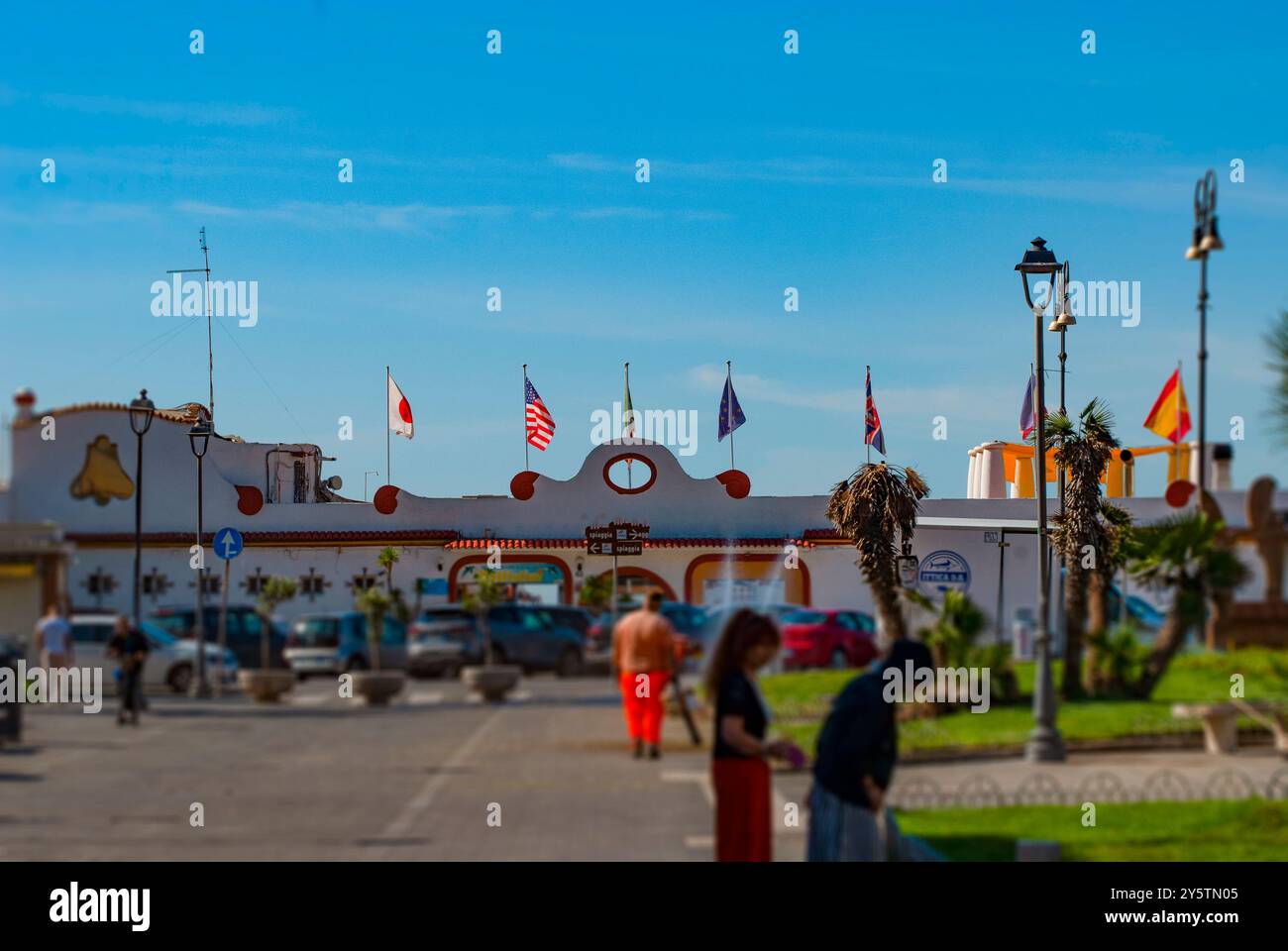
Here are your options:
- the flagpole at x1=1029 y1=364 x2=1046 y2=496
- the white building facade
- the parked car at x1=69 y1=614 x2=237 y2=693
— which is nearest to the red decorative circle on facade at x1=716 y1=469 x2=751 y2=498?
the white building facade

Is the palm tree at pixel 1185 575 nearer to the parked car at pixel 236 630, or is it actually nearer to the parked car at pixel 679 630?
the parked car at pixel 679 630

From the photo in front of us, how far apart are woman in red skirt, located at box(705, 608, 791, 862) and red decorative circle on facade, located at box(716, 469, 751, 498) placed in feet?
7.75

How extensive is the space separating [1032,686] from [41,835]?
13.7 feet

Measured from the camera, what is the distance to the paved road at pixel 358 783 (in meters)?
6.43

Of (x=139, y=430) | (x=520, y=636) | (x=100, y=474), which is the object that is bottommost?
(x=520, y=636)

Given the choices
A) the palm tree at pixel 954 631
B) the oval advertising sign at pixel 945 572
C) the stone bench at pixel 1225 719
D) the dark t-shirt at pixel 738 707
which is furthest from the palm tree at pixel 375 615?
the stone bench at pixel 1225 719

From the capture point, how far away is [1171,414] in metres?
7.90

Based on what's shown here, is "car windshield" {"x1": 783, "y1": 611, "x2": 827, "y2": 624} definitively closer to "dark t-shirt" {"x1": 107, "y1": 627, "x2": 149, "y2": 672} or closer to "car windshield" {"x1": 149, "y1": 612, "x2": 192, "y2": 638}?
"car windshield" {"x1": 149, "y1": 612, "x2": 192, "y2": 638}

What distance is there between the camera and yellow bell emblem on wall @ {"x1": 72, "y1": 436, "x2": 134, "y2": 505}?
6.70 metres

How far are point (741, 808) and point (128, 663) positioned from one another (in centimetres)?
255

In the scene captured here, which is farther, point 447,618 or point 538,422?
point 538,422

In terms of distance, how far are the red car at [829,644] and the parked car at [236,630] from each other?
2.12m

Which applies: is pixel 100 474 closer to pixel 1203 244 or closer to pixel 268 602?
pixel 268 602

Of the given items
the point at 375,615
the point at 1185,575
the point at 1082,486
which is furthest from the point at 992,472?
the point at 375,615
